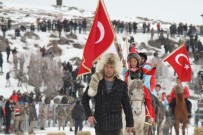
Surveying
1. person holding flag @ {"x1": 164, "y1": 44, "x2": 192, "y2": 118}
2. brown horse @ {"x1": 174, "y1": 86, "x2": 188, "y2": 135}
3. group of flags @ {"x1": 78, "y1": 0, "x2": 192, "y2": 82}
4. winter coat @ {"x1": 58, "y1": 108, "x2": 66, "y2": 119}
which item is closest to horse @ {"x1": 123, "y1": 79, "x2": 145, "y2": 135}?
group of flags @ {"x1": 78, "y1": 0, "x2": 192, "y2": 82}

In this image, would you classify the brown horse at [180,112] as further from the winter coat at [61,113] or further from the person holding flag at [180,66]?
the winter coat at [61,113]

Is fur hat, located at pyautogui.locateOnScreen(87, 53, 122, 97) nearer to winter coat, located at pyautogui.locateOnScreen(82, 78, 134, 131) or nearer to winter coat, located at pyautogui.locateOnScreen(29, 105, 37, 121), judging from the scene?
winter coat, located at pyautogui.locateOnScreen(82, 78, 134, 131)

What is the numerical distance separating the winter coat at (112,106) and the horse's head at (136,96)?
2611 millimetres

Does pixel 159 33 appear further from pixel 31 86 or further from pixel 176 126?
pixel 176 126

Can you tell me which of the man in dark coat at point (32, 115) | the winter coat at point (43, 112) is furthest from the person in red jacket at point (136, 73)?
the winter coat at point (43, 112)

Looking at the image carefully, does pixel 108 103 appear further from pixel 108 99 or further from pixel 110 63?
pixel 110 63

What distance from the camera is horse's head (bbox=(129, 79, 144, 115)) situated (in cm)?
1169

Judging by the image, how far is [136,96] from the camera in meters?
11.7

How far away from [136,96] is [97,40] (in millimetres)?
4040

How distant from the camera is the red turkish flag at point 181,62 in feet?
69.4

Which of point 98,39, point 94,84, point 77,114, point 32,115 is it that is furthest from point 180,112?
point 94,84

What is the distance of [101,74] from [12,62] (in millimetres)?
45791

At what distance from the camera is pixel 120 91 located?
902cm

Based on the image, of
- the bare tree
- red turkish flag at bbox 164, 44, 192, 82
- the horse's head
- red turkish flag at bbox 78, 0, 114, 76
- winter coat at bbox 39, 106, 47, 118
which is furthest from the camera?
the bare tree
